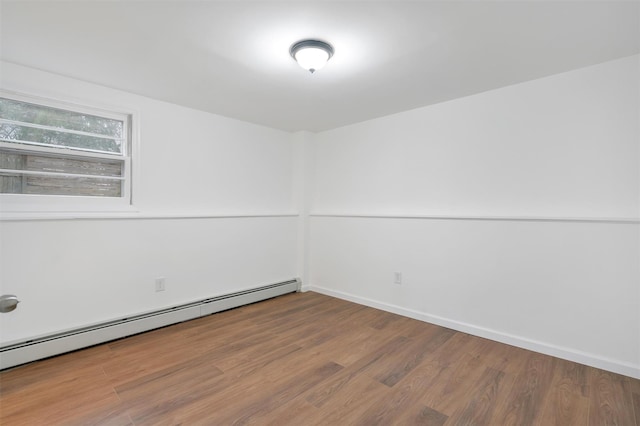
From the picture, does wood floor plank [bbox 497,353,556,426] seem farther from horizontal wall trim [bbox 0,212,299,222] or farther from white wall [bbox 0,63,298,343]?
horizontal wall trim [bbox 0,212,299,222]

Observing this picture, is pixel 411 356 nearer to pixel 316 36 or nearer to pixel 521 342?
pixel 521 342

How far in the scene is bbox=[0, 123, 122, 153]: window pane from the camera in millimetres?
2265

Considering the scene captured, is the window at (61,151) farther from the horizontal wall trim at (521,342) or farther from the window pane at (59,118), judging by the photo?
the horizontal wall trim at (521,342)

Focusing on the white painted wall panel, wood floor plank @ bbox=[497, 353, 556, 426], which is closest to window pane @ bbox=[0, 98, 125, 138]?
the white painted wall panel

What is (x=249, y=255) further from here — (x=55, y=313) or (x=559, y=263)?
(x=559, y=263)

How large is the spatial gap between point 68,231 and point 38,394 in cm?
119

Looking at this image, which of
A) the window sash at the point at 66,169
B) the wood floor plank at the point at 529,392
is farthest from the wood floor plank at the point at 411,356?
the window sash at the point at 66,169

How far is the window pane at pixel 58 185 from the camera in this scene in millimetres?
2250

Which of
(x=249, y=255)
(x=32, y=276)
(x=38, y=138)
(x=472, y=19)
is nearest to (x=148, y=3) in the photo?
(x=38, y=138)

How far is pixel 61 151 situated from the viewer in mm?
2455

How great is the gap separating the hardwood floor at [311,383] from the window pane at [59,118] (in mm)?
1924

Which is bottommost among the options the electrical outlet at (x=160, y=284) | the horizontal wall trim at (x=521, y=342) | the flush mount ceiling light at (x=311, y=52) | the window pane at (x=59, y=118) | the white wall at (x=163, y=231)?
the horizontal wall trim at (x=521, y=342)

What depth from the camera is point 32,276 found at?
7.32ft

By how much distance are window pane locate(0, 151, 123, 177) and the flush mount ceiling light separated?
2.06 metres
